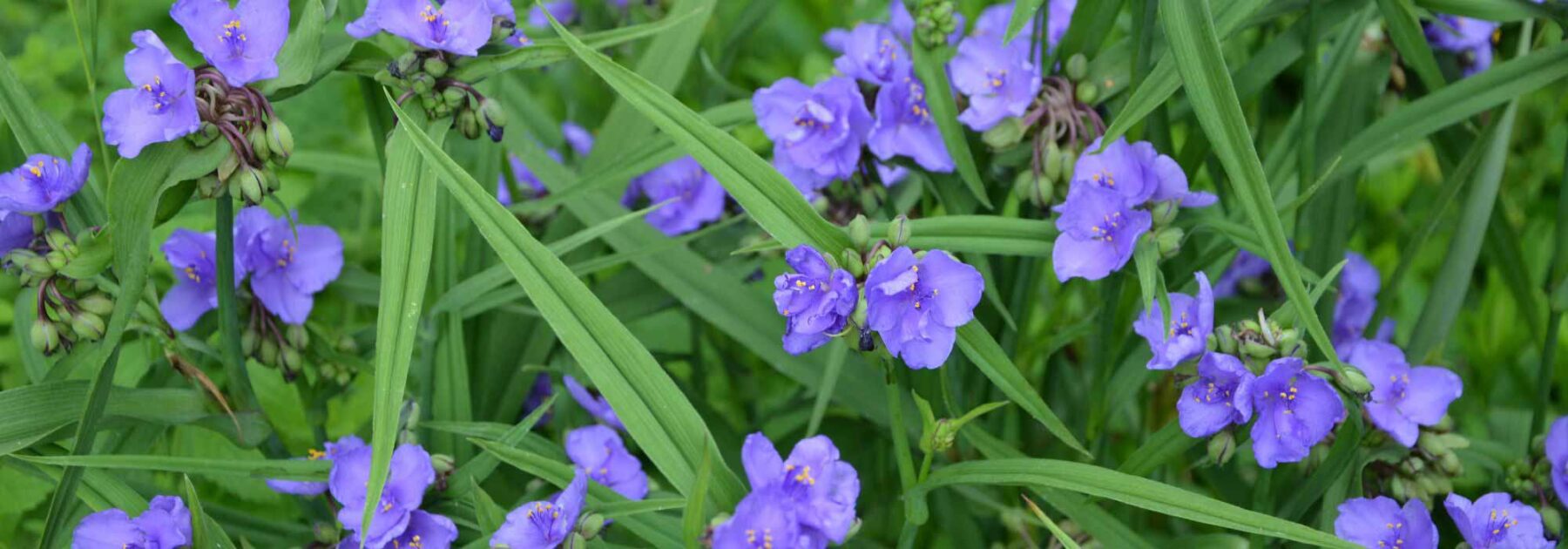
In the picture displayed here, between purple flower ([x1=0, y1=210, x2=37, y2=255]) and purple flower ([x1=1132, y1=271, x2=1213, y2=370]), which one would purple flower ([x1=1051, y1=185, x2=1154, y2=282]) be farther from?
purple flower ([x1=0, y1=210, x2=37, y2=255])

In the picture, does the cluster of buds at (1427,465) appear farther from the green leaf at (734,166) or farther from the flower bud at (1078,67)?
the green leaf at (734,166)

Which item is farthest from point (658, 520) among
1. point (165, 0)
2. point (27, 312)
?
point (165, 0)

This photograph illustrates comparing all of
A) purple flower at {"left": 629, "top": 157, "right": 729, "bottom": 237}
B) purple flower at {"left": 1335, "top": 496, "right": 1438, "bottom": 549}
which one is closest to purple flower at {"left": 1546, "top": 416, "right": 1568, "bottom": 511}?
purple flower at {"left": 1335, "top": 496, "right": 1438, "bottom": 549}

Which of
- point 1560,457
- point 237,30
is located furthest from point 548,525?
point 1560,457

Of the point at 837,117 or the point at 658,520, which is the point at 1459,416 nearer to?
the point at 837,117

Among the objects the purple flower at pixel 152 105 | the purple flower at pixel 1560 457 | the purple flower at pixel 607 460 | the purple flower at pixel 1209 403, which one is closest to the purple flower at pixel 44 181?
the purple flower at pixel 152 105

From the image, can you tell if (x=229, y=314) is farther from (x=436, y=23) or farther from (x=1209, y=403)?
(x=1209, y=403)

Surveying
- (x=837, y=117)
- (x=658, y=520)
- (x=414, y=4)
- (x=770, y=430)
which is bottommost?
(x=770, y=430)
